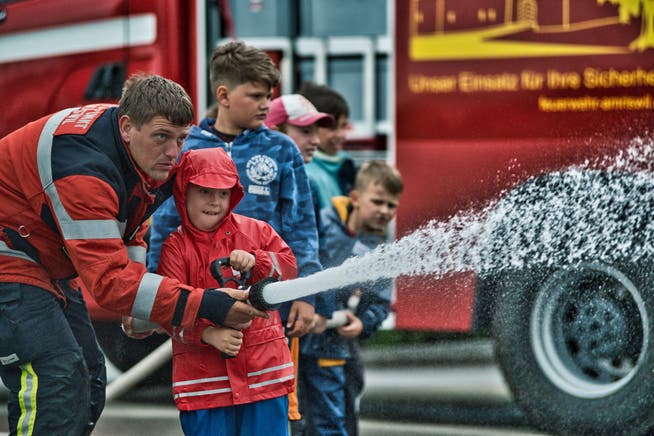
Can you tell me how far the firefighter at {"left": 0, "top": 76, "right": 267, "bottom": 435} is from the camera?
353 centimetres

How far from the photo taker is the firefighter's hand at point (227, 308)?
11.7 feet

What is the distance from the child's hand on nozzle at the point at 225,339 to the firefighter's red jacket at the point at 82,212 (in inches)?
4.9

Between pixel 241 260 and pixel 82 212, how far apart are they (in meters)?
0.50

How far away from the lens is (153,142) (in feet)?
11.9

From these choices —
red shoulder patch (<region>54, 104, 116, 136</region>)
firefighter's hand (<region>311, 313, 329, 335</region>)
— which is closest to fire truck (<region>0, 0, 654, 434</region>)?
firefighter's hand (<region>311, 313, 329, 335</region>)

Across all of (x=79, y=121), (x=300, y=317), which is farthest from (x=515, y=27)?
(x=79, y=121)

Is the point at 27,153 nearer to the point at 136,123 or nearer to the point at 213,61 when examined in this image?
the point at 136,123

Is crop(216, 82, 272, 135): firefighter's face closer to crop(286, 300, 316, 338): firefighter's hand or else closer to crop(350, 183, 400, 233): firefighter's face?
crop(286, 300, 316, 338): firefighter's hand

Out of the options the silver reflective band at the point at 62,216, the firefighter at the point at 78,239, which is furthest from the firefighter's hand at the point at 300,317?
the silver reflective band at the point at 62,216

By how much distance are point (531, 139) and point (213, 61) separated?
2.11 m

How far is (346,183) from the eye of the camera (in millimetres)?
6020

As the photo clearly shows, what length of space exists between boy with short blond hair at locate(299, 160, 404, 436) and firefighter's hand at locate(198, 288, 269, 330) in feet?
4.24

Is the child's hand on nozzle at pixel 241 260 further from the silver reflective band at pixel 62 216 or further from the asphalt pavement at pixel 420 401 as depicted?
the asphalt pavement at pixel 420 401

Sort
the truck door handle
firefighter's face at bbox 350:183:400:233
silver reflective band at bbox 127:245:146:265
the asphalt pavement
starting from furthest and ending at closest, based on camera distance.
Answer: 1. the truck door handle
2. the asphalt pavement
3. firefighter's face at bbox 350:183:400:233
4. silver reflective band at bbox 127:245:146:265
